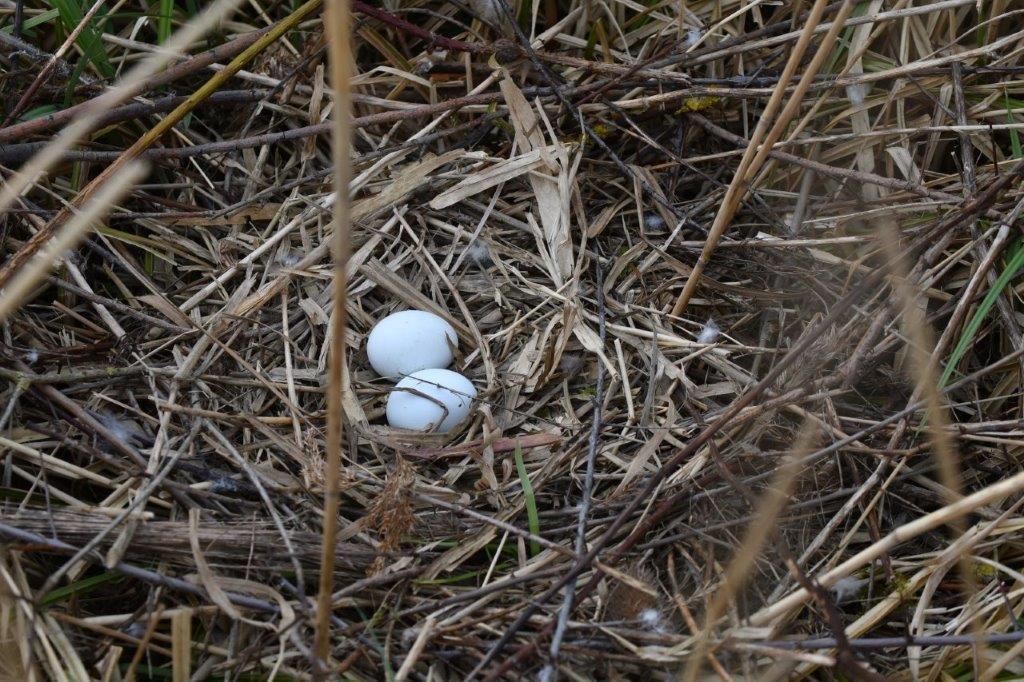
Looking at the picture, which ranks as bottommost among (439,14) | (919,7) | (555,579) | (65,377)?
(555,579)

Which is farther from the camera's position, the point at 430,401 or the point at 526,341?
the point at 526,341

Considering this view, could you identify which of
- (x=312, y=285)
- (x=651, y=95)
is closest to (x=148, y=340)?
(x=312, y=285)

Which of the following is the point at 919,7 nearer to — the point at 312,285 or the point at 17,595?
the point at 312,285

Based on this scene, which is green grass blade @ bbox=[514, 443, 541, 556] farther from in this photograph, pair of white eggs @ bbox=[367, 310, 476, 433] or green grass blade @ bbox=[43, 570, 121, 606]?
green grass blade @ bbox=[43, 570, 121, 606]

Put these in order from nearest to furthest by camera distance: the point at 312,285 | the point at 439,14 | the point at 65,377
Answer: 1. the point at 65,377
2. the point at 312,285
3. the point at 439,14

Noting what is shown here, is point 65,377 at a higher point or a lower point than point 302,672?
higher

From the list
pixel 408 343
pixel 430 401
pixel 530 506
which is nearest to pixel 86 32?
pixel 408 343

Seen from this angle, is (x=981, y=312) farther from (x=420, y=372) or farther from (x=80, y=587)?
(x=80, y=587)
